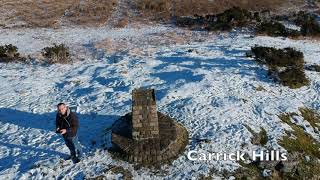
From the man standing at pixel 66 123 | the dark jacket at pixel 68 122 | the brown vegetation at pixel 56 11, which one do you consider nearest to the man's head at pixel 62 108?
the man standing at pixel 66 123

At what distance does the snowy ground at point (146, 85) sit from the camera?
11.2 meters

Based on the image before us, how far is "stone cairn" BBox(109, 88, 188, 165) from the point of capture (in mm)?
10938

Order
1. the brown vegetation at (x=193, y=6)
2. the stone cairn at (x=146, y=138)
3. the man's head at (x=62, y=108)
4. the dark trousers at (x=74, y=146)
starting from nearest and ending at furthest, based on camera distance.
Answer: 1. the man's head at (x=62, y=108)
2. the dark trousers at (x=74, y=146)
3. the stone cairn at (x=146, y=138)
4. the brown vegetation at (x=193, y=6)

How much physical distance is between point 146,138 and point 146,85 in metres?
4.49

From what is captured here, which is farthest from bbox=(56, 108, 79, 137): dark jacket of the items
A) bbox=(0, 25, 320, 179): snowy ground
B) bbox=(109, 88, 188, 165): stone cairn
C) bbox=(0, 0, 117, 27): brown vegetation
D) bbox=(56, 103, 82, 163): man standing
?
bbox=(0, 0, 117, 27): brown vegetation

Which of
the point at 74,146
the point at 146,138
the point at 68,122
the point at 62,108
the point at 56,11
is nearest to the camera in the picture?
the point at 62,108

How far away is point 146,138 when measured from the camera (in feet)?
36.9

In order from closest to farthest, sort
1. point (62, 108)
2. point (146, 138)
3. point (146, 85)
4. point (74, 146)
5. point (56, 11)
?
point (62, 108), point (74, 146), point (146, 138), point (146, 85), point (56, 11)

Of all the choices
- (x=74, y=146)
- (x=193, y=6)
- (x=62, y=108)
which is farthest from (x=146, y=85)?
(x=193, y=6)

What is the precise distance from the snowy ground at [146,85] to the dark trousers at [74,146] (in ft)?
0.83

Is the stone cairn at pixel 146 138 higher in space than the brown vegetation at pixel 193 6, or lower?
higher

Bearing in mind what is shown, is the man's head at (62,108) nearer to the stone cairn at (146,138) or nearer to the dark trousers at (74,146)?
the dark trousers at (74,146)

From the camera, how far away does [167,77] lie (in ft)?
53.0

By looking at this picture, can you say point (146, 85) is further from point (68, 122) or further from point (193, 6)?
point (193, 6)
